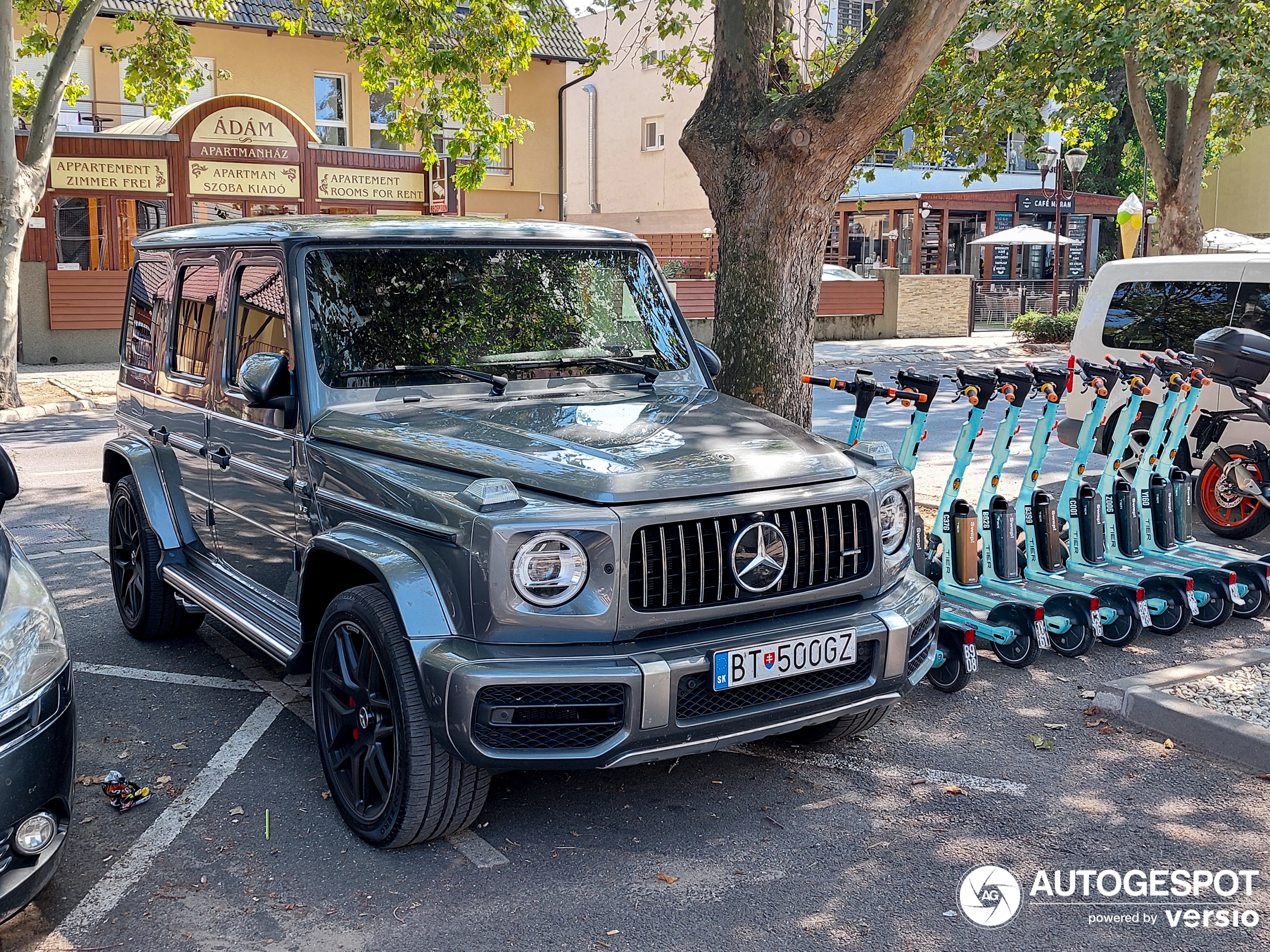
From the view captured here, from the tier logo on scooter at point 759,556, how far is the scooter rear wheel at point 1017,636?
2324mm

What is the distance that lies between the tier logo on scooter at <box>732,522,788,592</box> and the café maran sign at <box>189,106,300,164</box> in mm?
21053

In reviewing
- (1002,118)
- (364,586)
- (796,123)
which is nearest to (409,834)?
(364,586)

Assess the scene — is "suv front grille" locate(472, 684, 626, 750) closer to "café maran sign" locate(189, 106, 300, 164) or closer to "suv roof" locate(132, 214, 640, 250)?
"suv roof" locate(132, 214, 640, 250)

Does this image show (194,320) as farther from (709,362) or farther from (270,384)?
(709,362)

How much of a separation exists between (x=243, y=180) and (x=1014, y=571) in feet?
64.9

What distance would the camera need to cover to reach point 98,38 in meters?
26.1

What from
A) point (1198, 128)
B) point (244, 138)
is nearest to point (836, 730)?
point (1198, 128)

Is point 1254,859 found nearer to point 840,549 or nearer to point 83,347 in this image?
point 840,549

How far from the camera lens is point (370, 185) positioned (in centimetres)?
2427

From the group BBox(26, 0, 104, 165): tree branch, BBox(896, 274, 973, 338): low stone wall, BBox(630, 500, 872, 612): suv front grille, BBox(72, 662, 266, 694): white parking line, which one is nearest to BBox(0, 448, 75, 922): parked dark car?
BBox(630, 500, 872, 612): suv front grille

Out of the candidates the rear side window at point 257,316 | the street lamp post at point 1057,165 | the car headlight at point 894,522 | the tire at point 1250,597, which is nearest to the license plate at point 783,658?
the car headlight at point 894,522

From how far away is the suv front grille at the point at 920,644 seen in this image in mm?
4117

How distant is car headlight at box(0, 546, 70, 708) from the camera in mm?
3240

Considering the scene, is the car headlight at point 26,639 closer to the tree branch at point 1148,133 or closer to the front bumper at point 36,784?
the front bumper at point 36,784
